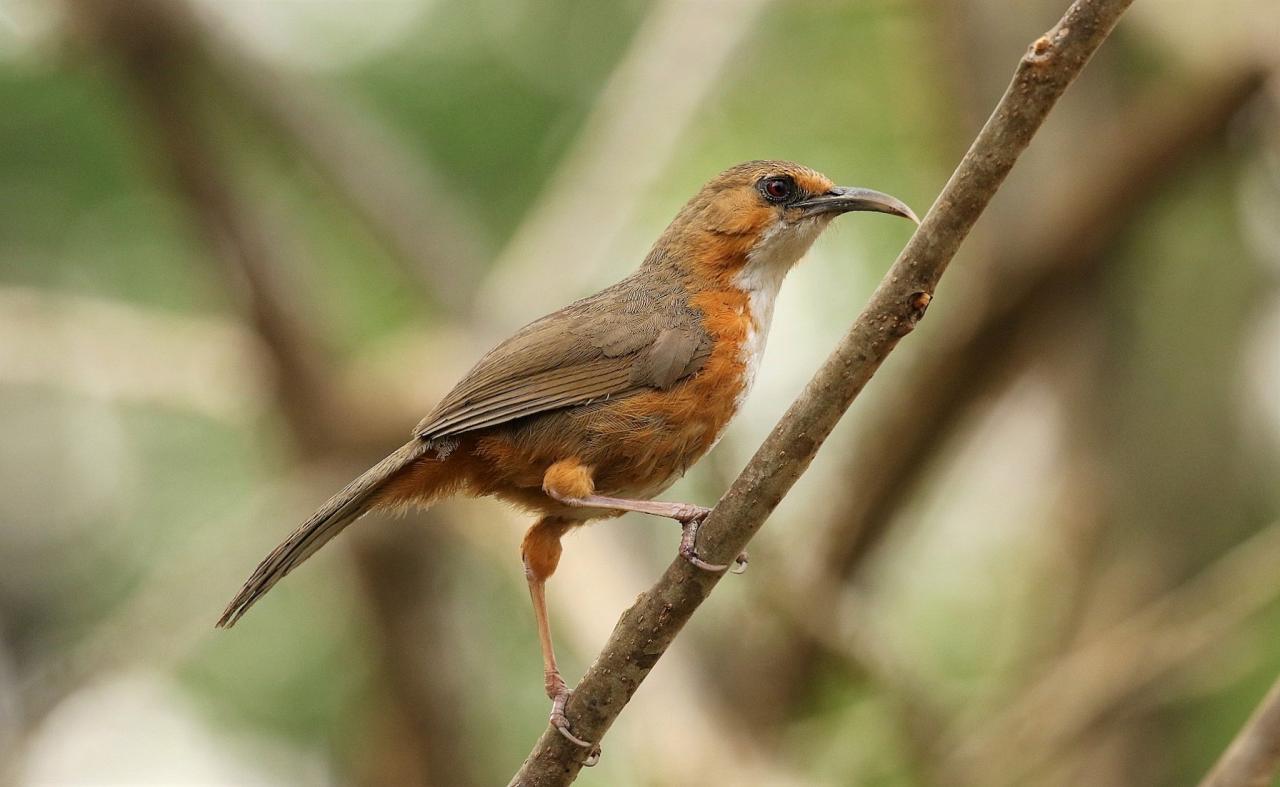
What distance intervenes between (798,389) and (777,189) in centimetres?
234

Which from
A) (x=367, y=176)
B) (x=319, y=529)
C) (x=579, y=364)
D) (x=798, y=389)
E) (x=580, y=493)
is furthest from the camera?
(x=367, y=176)

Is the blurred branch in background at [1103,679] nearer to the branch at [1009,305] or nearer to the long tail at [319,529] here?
the branch at [1009,305]

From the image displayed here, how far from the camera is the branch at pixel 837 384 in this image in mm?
2680

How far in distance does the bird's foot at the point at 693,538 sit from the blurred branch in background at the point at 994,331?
2571 mm

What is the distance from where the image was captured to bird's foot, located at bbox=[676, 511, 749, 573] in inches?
122

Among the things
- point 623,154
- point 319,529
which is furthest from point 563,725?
point 623,154

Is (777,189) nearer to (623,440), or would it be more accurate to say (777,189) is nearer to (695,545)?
(623,440)

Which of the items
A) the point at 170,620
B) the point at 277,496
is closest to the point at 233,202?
the point at 277,496

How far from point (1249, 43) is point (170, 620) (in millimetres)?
5339

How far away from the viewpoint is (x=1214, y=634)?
224 inches

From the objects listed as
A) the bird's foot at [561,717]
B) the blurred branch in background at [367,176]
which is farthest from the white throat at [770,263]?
the blurred branch in background at [367,176]

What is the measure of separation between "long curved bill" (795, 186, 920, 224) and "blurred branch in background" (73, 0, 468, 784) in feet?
10.7

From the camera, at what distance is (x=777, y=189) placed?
14.6 feet

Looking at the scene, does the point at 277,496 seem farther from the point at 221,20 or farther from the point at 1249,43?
the point at 1249,43
